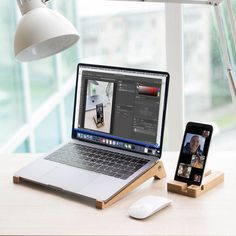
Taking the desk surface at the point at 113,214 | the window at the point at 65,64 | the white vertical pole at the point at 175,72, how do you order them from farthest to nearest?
the window at the point at 65,64
the white vertical pole at the point at 175,72
the desk surface at the point at 113,214

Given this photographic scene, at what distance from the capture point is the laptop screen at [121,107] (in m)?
1.44

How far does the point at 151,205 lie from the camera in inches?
49.3

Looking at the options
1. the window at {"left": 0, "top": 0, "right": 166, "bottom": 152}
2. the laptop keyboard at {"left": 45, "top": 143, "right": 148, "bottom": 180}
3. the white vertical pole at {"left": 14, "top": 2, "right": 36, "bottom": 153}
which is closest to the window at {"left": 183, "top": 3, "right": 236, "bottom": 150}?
the window at {"left": 0, "top": 0, "right": 166, "bottom": 152}

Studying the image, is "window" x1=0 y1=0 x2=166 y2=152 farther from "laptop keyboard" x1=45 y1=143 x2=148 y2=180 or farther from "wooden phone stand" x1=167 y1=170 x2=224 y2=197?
"wooden phone stand" x1=167 y1=170 x2=224 y2=197

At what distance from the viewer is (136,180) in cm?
137

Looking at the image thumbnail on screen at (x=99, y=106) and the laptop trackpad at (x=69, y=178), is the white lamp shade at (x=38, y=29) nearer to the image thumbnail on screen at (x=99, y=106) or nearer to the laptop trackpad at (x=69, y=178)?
the image thumbnail on screen at (x=99, y=106)

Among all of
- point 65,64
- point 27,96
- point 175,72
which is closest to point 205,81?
point 175,72

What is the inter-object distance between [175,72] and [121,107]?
0.69m

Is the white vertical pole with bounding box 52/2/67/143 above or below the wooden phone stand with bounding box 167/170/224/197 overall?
below

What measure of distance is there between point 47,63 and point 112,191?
255 centimetres

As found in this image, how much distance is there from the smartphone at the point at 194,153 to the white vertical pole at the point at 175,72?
748 mm

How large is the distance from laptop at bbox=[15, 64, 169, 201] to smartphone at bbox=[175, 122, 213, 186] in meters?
0.08

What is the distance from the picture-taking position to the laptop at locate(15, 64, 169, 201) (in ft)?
4.58

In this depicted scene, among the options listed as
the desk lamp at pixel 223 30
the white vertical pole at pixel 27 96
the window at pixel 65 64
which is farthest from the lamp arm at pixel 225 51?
the white vertical pole at pixel 27 96
